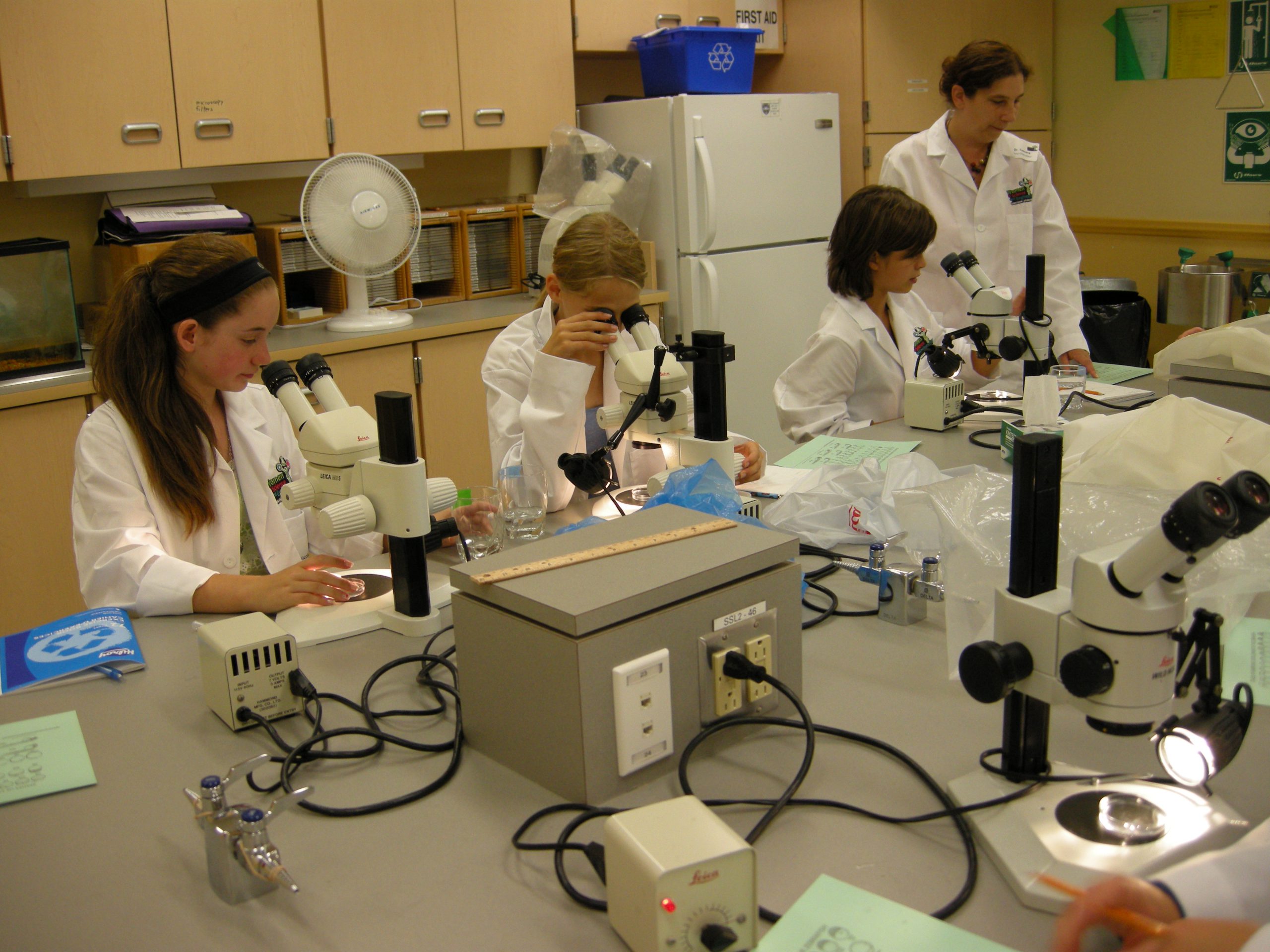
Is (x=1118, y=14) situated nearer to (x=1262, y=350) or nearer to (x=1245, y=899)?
(x=1262, y=350)

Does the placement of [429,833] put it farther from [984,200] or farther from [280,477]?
[984,200]

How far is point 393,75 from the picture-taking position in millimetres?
3305

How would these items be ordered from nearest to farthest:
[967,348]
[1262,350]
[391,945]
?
[391,945], [1262,350], [967,348]

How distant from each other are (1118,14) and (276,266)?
11.8 feet

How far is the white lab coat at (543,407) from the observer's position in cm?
197

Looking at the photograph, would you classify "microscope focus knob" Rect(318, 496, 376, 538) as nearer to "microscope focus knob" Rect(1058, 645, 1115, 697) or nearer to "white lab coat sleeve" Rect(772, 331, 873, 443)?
"microscope focus knob" Rect(1058, 645, 1115, 697)

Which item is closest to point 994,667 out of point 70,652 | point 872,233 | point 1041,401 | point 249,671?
point 249,671

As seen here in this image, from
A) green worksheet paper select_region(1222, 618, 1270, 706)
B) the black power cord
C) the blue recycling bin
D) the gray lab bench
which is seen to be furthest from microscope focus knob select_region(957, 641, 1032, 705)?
the blue recycling bin

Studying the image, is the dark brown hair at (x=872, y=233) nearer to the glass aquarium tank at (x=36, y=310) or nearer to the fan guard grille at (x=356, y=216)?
the fan guard grille at (x=356, y=216)

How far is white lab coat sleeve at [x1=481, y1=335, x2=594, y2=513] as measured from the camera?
6.47 ft

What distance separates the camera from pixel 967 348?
2.77 m

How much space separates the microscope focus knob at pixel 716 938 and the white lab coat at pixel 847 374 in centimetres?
169

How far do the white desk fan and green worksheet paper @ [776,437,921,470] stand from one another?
4.67ft

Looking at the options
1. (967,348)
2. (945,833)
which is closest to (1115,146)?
(967,348)
